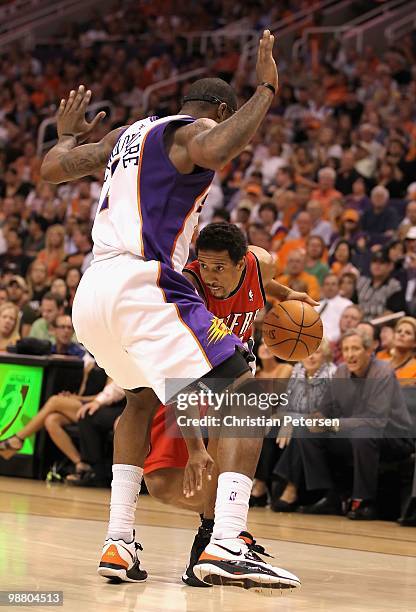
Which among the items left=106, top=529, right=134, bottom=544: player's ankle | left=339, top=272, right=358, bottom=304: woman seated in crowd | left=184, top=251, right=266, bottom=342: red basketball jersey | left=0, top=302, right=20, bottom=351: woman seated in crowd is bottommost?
left=106, top=529, right=134, bottom=544: player's ankle

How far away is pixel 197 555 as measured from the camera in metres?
5.06

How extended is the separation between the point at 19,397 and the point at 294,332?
214 inches

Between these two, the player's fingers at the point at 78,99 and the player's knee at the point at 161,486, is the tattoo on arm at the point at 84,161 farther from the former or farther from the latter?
the player's knee at the point at 161,486

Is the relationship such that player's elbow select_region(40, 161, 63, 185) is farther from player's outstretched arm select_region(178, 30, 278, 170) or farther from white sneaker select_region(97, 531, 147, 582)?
white sneaker select_region(97, 531, 147, 582)

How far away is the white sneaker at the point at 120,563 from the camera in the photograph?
192 inches

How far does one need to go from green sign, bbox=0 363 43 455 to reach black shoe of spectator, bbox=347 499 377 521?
11.4ft

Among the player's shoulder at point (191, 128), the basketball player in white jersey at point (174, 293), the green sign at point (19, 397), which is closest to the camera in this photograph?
the basketball player in white jersey at point (174, 293)

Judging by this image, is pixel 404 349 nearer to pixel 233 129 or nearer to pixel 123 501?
pixel 123 501

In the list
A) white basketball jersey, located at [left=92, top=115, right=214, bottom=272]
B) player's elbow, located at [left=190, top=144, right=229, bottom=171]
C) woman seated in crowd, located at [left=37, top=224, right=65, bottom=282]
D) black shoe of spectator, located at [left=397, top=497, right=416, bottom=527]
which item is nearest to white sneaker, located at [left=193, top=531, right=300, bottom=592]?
white basketball jersey, located at [left=92, top=115, right=214, bottom=272]

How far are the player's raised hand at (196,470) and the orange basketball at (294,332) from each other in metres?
1.18

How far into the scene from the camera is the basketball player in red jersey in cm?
513

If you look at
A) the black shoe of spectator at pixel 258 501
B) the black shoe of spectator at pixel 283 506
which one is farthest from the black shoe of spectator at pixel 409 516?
the black shoe of spectator at pixel 258 501

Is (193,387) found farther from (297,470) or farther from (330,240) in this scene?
(330,240)

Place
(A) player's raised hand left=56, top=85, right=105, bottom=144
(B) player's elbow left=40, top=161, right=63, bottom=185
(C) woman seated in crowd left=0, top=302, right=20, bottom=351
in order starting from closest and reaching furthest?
(B) player's elbow left=40, top=161, right=63, bottom=185 < (A) player's raised hand left=56, top=85, right=105, bottom=144 < (C) woman seated in crowd left=0, top=302, right=20, bottom=351
